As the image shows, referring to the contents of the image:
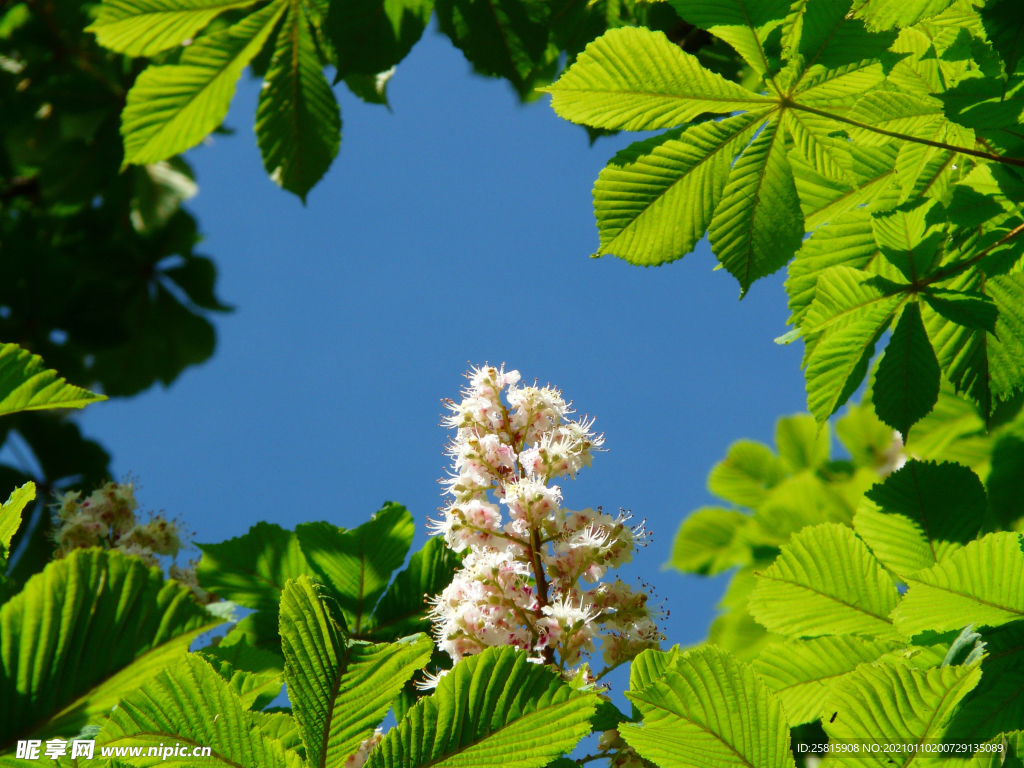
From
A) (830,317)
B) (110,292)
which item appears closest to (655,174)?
(830,317)

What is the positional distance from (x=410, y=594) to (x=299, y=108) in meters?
1.43

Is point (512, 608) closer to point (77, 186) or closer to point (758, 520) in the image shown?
point (758, 520)

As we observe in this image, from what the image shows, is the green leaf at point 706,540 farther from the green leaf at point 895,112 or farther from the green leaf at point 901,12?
the green leaf at point 901,12

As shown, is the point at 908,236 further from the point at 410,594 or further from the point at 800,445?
the point at 800,445

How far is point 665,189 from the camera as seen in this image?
157cm

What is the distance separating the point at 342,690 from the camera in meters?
1.05

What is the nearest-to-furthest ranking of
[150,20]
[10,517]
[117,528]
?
1. [10,517]
2. [150,20]
3. [117,528]

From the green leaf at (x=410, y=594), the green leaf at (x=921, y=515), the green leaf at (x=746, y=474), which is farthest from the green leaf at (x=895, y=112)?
the green leaf at (x=746, y=474)

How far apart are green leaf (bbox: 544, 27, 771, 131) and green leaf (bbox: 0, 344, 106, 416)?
3.01 feet

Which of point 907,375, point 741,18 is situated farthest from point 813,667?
point 741,18

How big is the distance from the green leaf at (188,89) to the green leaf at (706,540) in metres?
2.69

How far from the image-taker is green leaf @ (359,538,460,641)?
174 cm

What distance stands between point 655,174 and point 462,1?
99cm

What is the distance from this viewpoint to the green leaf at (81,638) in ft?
2.40
